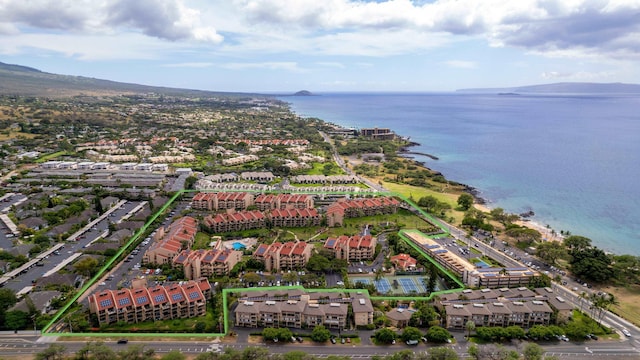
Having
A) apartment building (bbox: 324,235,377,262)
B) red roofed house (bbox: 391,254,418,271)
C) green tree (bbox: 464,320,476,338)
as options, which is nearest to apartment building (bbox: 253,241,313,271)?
apartment building (bbox: 324,235,377,262)

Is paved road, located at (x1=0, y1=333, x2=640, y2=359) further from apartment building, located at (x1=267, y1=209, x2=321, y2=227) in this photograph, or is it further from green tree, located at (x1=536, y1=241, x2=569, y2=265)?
apartment building, located at (x1=267, y1=209, x2=321, y2=227)

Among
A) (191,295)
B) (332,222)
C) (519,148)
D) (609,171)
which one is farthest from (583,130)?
(191,295)

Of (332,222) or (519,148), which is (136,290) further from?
(519,148)

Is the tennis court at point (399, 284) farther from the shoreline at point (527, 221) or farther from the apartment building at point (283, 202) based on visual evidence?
the shoreline at point (527, 221)

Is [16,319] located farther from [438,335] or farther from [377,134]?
[377,134]

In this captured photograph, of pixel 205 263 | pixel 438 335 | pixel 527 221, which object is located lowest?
pixel 527 221

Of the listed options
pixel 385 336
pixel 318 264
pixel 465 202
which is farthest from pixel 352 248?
pixel 465 202
